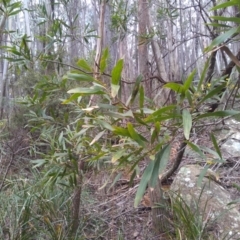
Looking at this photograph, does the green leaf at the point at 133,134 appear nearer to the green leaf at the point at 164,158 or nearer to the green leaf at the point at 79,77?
the green leaf at the point at 164,158

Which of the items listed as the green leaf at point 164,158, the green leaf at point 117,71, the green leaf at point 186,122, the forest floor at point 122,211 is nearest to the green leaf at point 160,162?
the green leaf at point 164,158

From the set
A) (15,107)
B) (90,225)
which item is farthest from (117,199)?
(15,107)

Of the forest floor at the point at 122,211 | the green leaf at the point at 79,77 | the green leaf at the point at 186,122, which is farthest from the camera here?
the forest floor at the point at 122,211

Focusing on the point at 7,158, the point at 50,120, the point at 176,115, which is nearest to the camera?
the point at 176,115

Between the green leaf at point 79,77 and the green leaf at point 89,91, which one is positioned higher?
the green leaf at point 79,77

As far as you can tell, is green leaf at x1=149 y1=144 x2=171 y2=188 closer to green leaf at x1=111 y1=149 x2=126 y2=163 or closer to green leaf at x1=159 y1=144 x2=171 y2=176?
green leaf at x1=159 y1=144 x2=171 y2=176

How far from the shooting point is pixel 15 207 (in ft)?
7.03

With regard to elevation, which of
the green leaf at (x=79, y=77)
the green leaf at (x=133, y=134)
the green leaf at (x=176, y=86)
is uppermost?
the green leaf at (x=79, y=77)

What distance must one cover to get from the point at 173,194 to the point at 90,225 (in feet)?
2.27

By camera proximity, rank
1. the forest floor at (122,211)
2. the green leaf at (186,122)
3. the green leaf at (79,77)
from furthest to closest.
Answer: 1. the forest floor at (122,211)
2. the green leaf at (79,77)
3. the green leaf at (186,122)

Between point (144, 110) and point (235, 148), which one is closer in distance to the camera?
point (144, 110)

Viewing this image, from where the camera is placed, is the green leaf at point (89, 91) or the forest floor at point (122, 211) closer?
the green leaf at point (89, 91)

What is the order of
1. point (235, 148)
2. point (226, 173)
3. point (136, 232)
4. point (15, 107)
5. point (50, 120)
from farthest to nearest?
1. point (15, 107)
2. point (235, 148)
3. point (226, 173)
4. point (136, 232)
5. point (50, 120)

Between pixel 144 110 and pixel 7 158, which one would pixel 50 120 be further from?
pixel 7 158
